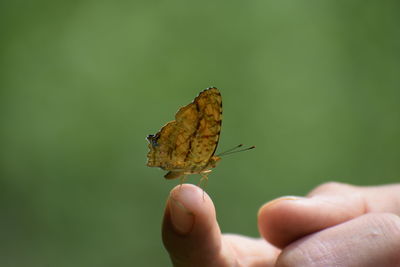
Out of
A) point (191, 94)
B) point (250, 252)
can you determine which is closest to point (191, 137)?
point (250, 252)

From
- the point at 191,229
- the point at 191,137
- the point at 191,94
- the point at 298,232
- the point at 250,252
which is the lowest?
the point at 250,252

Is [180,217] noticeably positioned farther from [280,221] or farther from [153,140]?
[280,221]

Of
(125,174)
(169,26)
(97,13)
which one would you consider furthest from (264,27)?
(125,174)

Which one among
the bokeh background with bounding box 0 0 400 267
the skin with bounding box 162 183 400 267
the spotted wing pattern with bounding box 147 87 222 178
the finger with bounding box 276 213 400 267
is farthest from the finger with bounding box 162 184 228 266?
the bokeh background with bounding box 0 0 400 267

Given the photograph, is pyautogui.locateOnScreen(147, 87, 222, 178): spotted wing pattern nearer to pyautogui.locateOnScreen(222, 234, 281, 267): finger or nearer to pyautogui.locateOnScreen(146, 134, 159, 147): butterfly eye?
pyautogui.locateOnScreen(146, 134, 159, 147): butterfly eye

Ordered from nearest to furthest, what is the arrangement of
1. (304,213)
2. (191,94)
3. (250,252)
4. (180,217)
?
(180,217), (304,213), (250,252), (191,94)

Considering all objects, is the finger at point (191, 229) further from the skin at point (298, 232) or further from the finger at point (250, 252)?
Result: the finger at point (250, 252)
